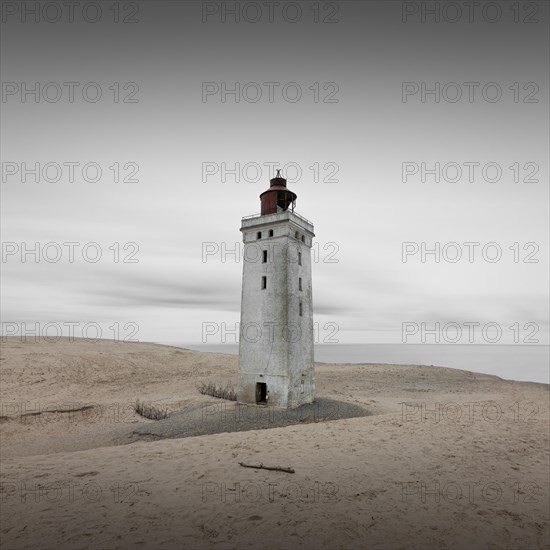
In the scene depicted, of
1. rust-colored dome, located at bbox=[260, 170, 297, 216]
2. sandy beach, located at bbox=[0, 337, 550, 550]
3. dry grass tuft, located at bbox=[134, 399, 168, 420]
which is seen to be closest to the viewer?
sandy beach, located at bbox=[0, 337, 550, 550]

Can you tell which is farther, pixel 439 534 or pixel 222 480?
pixel 222 480

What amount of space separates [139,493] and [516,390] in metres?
35.0

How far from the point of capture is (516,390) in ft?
103

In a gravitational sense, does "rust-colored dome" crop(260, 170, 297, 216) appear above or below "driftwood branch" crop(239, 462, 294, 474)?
above

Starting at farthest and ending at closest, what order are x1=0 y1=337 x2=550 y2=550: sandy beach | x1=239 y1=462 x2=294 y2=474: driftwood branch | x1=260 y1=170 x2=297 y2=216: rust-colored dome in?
x1=260 y1=170 x2=297 y2=216: rust-colored dome → x1=239 y1=462 x2=294 y2=474: driftwood branch → x1=0 y1=337 x2=550 y2=550: sandy beach

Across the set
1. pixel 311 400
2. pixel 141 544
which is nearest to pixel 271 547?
pixel 141 544

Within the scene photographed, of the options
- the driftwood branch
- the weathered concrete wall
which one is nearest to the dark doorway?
the weathered concrete wall

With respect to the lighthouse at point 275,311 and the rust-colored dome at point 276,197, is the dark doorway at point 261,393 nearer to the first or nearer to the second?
the lighthouse at point 275,311

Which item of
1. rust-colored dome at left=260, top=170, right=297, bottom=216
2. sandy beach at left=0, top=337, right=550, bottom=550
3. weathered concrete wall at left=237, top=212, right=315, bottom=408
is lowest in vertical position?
sandy beach at left=0, top=337, right=550, bottom=550

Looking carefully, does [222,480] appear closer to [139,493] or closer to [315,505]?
[139,493]

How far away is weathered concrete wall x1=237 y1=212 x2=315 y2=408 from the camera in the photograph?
19844mm

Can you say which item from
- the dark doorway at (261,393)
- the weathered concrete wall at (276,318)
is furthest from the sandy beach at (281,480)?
the weathered concrete wall at (276,318)

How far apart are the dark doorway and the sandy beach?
2218 mm

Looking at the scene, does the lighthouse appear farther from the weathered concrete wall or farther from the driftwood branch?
the driftwood branch
